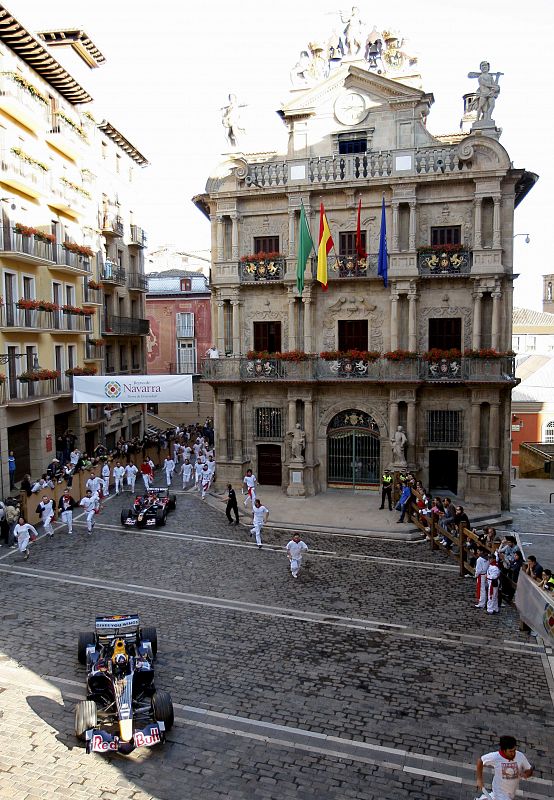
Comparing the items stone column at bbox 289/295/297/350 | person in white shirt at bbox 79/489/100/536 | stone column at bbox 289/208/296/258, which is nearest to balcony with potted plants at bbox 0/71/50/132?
stone column at bbox 289/208/296/258

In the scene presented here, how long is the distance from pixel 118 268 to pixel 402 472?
968 inches

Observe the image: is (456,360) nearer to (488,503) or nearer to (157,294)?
(488,503)

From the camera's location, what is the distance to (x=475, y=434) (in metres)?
27.5

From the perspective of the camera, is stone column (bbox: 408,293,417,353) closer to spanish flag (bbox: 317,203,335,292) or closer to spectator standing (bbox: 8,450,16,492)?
spanish flag (bbox: 317,203,335,292)

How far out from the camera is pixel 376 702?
12344 mm

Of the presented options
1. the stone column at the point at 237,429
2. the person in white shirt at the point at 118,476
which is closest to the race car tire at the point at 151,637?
the stone column at the point at 237,429

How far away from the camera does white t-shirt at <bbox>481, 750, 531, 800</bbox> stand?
850 centimetres

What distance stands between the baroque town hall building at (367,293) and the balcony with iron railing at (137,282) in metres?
15.1

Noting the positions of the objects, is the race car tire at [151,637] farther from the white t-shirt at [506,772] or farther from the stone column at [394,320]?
the stone column at [394,320]

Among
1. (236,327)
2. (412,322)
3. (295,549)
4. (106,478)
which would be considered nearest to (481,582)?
(295,549)

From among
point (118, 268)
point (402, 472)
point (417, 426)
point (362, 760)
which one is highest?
point (118, 268)

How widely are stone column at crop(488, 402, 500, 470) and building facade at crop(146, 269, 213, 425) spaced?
98.3ft

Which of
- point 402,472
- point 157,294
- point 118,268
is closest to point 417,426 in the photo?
point 402,472

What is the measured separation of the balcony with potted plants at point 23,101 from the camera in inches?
1105
